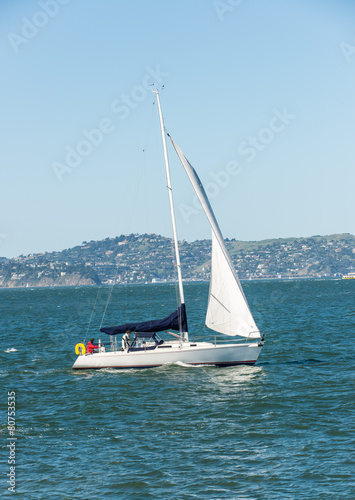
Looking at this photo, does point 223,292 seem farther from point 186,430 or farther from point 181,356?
point 186,430

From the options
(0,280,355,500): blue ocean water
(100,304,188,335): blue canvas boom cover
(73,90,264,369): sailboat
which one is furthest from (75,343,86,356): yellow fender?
(100,304,188,335): blue canvas boom cover

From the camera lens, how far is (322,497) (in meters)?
15.1

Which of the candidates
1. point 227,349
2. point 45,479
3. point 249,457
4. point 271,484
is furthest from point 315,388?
point 45,479

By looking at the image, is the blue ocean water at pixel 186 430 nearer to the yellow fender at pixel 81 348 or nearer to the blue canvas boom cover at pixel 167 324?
the yellow fender at pixel 81 348

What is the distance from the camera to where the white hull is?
30781 millimetres

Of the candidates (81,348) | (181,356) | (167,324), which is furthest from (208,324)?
(81,348)

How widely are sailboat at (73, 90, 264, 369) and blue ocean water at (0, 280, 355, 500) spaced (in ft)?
2.18

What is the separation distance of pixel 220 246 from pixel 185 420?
39.5ft

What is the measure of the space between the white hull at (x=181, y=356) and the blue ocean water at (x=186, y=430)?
1.71ft

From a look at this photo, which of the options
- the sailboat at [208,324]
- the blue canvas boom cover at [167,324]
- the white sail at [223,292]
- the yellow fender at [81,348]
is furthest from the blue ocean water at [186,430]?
the white sail at [223,292]

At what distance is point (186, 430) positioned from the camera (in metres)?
20.7

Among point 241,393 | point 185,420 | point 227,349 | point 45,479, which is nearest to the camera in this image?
point 45,479

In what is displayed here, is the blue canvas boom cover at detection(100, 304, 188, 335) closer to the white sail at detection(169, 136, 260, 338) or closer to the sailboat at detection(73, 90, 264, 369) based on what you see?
the sailboat at detection(73, 90, 264, 369)

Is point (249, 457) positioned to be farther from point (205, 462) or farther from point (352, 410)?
point (352, 410)
